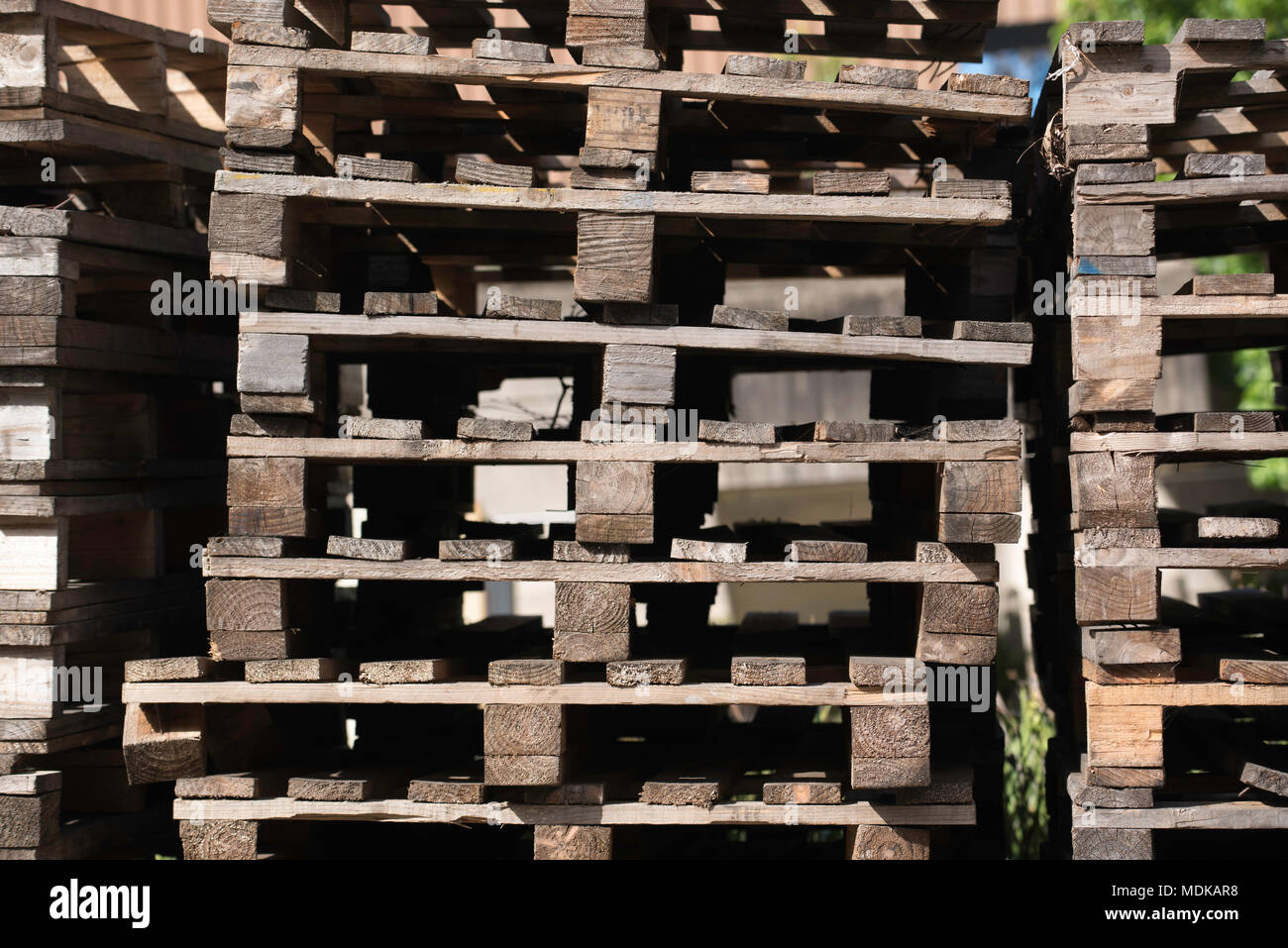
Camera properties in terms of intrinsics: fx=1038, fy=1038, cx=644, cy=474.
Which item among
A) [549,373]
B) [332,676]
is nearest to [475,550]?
[332,676]

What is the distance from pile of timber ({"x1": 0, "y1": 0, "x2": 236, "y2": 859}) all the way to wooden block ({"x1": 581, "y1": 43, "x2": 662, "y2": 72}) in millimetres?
1906

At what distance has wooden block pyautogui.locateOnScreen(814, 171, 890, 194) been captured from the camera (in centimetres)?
356

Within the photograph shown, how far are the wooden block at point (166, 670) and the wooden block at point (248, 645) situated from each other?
0.11 meters

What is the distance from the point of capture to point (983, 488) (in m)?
3.45

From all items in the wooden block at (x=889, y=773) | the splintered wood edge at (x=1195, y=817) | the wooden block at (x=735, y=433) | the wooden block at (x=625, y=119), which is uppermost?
the wooden block at (x=625, y=119)

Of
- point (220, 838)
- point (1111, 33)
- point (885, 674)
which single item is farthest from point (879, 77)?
point (220, 838)

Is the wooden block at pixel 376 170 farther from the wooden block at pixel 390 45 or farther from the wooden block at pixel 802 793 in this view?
the wooden block at pixel 802 793

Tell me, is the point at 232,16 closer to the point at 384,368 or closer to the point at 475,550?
the point at 384,368

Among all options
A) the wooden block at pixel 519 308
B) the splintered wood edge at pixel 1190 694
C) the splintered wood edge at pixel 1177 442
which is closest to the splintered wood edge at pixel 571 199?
the wooden block at pixel 519 308

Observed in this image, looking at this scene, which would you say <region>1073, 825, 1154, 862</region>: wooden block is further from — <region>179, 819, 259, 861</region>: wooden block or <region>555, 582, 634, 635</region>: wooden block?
<region>179, 819, 259, 861</region>: wooden block

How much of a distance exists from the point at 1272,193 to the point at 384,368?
3602 mm

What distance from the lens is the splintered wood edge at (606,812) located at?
3.47 m

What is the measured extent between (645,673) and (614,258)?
1380 millimetres

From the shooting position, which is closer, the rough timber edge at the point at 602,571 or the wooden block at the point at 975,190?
the rough timber edge at the point at 602,571
